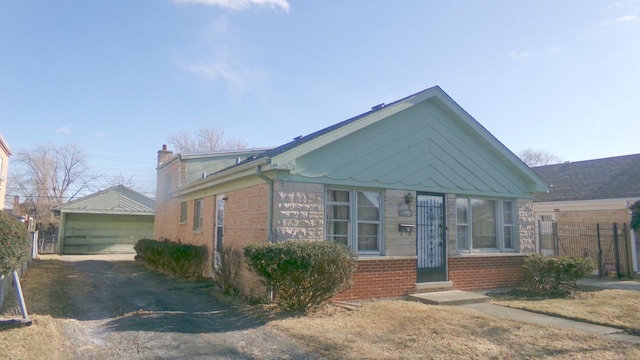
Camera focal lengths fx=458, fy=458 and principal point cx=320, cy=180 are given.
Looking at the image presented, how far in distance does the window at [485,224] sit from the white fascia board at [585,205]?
7389 mm

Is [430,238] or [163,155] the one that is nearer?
[430,238]

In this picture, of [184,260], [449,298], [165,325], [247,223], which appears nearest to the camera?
[165,325]

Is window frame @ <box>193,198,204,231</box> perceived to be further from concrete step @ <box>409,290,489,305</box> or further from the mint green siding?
concrete step @ <box>409,290,489,305</box>

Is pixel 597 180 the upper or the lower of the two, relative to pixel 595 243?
upper

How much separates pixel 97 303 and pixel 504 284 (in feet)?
33.1

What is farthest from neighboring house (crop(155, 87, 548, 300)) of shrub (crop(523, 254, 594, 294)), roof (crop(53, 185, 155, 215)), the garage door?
the garage door

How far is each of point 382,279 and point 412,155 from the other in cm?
312

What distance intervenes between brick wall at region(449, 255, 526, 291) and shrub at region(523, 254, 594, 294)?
441 mm

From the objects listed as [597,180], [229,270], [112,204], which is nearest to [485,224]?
[229,270]

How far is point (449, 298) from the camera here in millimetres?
10188

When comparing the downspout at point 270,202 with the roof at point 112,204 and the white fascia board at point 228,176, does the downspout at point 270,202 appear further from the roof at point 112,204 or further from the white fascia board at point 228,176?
the roof at point 112,204

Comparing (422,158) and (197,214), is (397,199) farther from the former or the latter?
(197,214)

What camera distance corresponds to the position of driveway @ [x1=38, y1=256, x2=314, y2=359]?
6234 millimetres

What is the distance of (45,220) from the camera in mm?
40219
